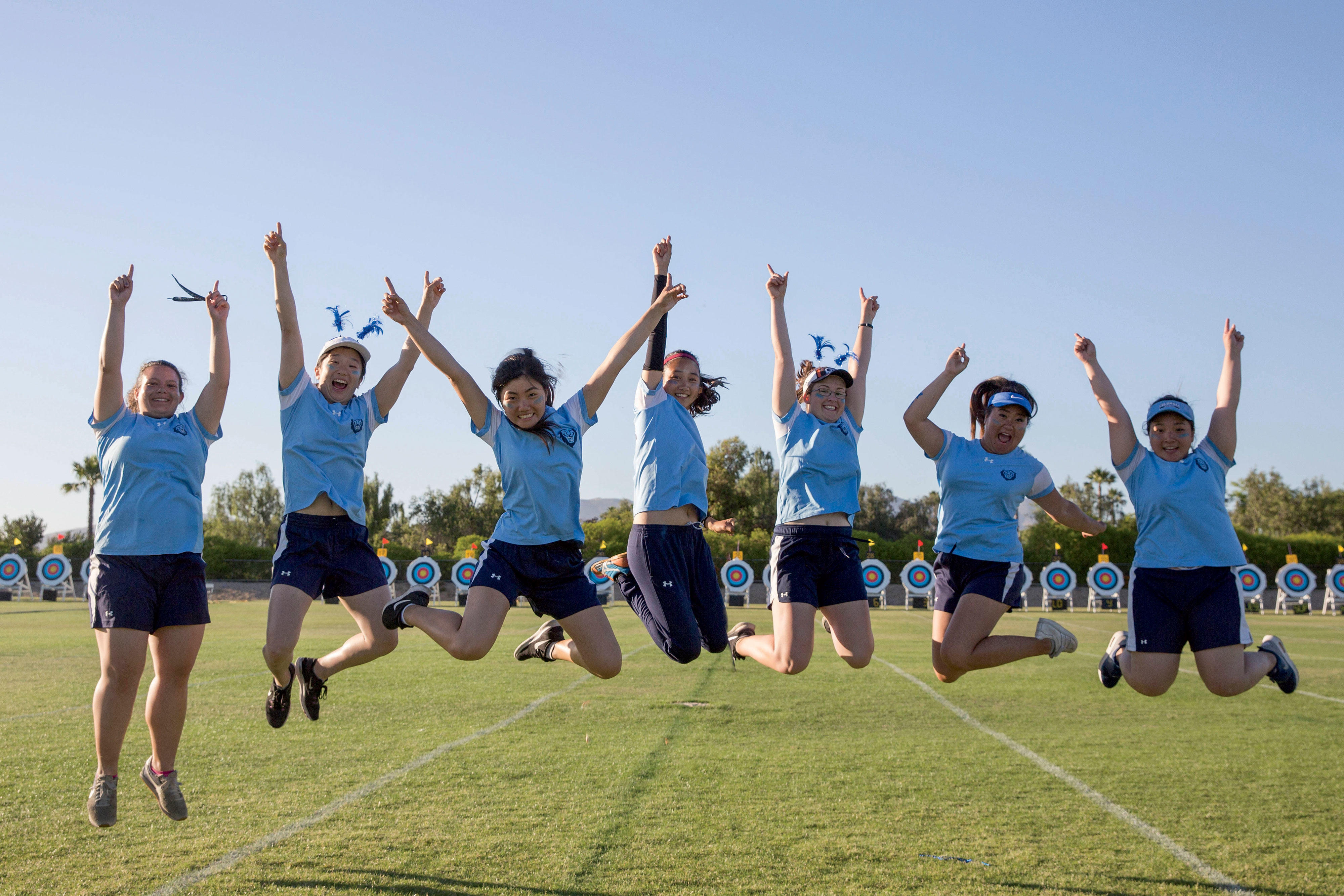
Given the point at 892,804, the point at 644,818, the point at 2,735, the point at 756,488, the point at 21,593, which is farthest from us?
the point at 756,488

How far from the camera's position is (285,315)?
20.7 ft

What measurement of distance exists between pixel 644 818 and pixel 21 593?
4658 cm

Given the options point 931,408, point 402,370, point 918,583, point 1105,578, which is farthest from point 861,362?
point 1105,578

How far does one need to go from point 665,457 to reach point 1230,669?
152 inches

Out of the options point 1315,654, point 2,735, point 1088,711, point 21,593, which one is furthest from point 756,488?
point 2,735

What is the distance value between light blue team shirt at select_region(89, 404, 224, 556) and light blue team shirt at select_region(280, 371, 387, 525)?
1.82ft

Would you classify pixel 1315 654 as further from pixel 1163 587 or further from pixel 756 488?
pixel 756 488

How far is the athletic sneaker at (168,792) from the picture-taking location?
19.1 feet

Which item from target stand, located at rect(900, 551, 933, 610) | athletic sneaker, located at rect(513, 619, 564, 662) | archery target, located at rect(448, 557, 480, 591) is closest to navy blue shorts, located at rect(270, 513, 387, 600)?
athletic sneaker, located at rect(513, 619, 564, 662)

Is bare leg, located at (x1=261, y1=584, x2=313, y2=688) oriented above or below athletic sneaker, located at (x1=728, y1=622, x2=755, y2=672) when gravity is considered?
above

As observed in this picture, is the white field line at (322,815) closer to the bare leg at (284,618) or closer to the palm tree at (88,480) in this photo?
the bare leg at (284,618)

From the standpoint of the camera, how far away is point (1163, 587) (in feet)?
21.6

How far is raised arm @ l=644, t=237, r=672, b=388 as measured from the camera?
6824mm

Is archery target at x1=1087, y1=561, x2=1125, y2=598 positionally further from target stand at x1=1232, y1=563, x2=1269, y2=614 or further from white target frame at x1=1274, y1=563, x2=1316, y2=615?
white target frame at x1=1274, y1=563, x2=1316, y2=615
